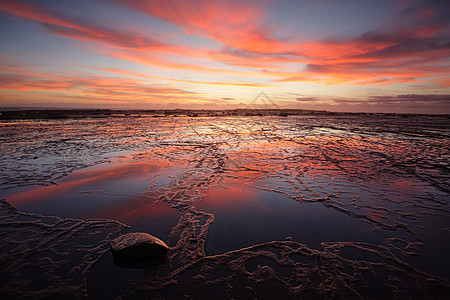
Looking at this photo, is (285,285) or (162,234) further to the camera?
(162,234)

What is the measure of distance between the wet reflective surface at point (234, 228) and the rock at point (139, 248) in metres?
0.19

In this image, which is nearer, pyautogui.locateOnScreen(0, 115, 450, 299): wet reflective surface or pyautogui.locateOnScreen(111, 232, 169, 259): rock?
pyautogui.locateOnScreen(0, 115, 450, 299): wet reflective surface

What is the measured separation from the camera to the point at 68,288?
2795 mm

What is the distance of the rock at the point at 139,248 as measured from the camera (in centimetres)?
330

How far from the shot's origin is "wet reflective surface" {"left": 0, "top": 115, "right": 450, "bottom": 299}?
287cm

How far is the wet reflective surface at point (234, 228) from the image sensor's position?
287cm

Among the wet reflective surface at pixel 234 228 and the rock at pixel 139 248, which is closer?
the wet reflective surface at pixel 234 228

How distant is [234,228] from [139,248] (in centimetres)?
180

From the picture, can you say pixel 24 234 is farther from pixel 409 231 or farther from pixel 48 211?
pixel 409 231

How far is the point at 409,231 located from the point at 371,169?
4.76 m

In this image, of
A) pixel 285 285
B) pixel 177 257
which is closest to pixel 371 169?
pixel 285 285

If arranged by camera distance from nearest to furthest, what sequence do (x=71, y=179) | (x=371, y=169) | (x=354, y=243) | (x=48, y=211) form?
(x=354, y=243)
(x=48, y=211)
(x=71, y=179)
(x=371, y=169)

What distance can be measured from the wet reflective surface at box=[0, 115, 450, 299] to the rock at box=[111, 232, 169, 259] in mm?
188

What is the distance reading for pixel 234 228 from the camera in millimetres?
4219
